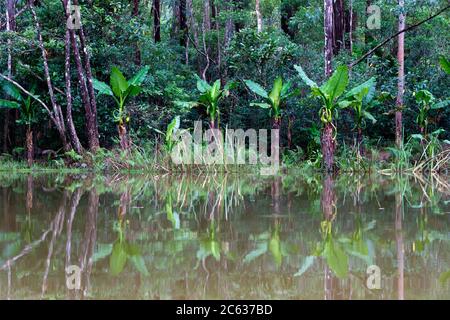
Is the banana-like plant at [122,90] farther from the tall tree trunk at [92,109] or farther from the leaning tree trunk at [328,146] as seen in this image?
the leaning tree trunk at [328,146]

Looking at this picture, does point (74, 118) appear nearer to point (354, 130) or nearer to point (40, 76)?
point (40, 76)

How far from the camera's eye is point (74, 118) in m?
16.4

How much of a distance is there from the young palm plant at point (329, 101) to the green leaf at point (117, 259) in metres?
8.84

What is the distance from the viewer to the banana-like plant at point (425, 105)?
1491cm

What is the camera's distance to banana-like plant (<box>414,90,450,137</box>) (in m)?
14.9

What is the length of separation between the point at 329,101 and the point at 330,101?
0.9 inches

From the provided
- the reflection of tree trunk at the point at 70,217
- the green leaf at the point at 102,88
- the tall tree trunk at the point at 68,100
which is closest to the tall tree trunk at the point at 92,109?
the green leaf at the point at 102,88

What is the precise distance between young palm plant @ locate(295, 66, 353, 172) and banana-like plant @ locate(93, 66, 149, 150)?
407 centimetres

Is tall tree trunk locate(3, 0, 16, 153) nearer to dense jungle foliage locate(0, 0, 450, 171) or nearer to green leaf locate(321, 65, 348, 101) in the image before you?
dense jungle foliage locate(0, 0, 450, 171)

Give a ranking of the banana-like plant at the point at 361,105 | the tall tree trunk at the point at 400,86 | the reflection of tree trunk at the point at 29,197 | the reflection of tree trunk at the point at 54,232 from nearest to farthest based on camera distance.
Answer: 1. the reflection of tree trunk at the point at 54,232
2. the reflection of tree trunk at the point at 29,197
3. the banana-like plant at the point at 361,105
4. the tall tree trunk at the point at 400,86

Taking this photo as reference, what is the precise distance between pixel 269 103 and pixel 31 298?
12.6 metres

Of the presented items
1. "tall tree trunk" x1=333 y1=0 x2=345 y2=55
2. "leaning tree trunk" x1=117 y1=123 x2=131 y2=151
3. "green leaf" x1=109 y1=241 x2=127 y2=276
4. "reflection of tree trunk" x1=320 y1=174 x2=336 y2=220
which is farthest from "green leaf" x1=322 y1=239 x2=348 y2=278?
"tall tree trunk" x1=333 y1=0 x2=345 y2=55

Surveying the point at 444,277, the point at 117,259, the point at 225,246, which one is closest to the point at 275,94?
the point at 225,246
